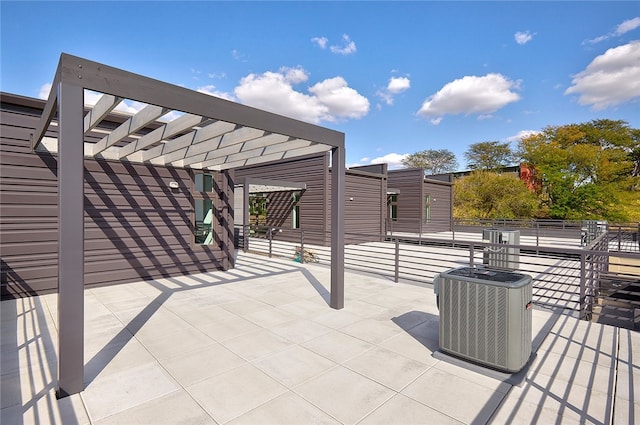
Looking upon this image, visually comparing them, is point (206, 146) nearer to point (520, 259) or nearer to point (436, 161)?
point (520, 259)

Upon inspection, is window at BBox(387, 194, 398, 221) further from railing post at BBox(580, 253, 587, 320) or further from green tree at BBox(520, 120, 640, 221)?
railing post at BBox(580, 253, 587, 320)

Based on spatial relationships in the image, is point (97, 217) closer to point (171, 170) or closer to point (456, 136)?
point (171, 170)

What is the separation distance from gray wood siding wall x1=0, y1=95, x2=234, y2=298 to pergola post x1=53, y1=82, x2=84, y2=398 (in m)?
3.74

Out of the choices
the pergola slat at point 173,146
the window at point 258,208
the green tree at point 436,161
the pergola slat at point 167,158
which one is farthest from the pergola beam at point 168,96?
the green tree at point 436,161

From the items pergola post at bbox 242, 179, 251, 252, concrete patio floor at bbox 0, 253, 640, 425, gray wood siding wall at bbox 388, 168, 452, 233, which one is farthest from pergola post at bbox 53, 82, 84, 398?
gray wood siding wall at bbox 388, 168, 452, 233

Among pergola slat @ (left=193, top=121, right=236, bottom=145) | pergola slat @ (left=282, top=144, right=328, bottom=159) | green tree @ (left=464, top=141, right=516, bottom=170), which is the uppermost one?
green tree @ (left=464, top=141, right=516, bottom=170)

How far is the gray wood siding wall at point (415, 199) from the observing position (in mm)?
16406

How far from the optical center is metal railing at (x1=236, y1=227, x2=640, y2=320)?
3.93 m

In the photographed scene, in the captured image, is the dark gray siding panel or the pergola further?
the dark gray siding panel

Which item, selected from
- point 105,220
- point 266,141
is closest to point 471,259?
point 266,141

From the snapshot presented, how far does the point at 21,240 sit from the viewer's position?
4.67m

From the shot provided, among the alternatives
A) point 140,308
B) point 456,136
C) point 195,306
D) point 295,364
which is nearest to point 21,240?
point 140,308

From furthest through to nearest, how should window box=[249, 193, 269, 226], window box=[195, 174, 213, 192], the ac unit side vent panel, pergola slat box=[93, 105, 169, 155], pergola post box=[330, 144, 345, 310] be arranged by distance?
window box=[249, 193, 269, 226], window box=[195, 174, 213, 192], pergola post box=[330, 144, 345, 310], pergola slat box=[93, 105, 169, 155], the ac unit side vent panel

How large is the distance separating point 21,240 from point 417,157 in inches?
1642
